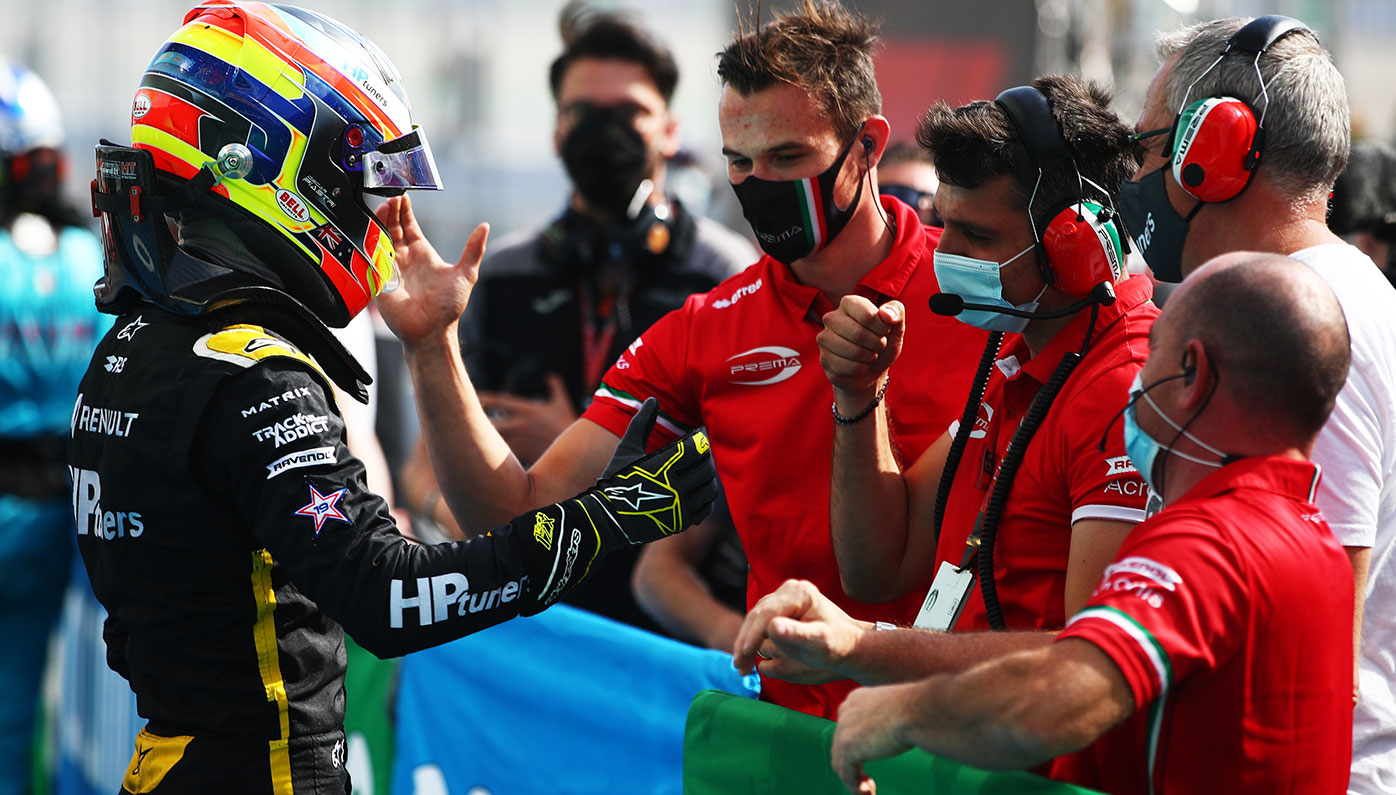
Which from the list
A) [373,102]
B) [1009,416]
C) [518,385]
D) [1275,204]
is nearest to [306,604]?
[373,102]

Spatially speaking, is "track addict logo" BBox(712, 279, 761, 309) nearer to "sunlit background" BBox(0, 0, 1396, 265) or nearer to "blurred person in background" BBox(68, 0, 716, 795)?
"blurred person in background" BBox(68, 0, 716, 795)

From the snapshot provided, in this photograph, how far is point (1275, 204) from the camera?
2.52 m

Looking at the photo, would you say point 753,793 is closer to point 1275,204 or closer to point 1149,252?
point 1149,252

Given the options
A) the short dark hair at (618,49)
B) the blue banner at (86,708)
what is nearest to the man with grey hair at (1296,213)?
the short dark hair at (618,49)

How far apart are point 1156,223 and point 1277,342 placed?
0.81m

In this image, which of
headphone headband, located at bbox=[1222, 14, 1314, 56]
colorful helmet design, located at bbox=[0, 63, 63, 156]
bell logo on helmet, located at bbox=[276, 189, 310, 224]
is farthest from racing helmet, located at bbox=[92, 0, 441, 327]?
colorful helmet design, located at bbox=[0, 63, 63, 156]

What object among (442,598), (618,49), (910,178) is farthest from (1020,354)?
(618,49)

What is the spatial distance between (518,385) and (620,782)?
5.33 ft

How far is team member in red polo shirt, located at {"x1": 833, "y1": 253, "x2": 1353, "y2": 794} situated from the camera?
1.72 m

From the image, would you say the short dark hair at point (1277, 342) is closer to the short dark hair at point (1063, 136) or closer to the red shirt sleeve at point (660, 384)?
the short dark hair at point (1063, 136)

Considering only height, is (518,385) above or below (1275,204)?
below

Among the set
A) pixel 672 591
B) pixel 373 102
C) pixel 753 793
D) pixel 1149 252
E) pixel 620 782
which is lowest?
pixel 620 782

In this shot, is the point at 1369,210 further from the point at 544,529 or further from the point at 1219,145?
the point at 544,529

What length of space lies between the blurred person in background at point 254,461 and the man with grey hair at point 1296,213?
3.56ft
